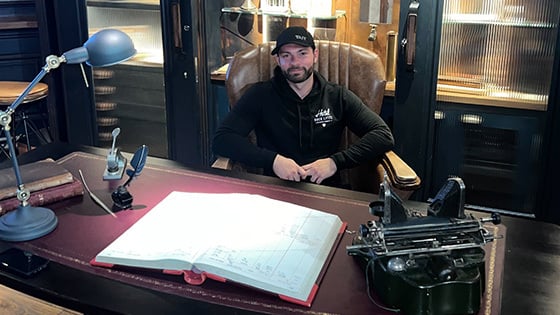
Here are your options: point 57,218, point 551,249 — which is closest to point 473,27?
point 551,249

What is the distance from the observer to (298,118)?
254cm

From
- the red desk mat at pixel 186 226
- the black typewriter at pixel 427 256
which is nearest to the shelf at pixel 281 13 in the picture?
the red desk mat at pixel 186 226

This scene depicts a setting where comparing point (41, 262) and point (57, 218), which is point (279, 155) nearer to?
point (57, 218)

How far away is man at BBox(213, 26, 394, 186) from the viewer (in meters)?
2.44

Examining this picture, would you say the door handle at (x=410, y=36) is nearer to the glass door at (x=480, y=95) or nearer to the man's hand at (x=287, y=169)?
the glass door at (x=480, y=95)

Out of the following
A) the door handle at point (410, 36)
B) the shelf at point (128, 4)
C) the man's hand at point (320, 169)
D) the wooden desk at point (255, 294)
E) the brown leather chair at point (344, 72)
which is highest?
the shelf at point (128, 4)

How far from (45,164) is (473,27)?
200 centimetres

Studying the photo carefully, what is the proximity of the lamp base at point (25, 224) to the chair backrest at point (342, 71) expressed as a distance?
3.84 ft

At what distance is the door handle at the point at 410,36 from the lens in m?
2.83

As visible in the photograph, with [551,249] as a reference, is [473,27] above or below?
above

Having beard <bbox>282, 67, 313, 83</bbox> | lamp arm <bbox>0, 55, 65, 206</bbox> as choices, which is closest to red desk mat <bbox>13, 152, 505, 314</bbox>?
lamp arm <bbox>0, 55, 65, 206</bbox>

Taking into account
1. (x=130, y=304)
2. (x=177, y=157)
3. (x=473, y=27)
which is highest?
(x=473, y=27)

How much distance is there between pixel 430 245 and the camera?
1284 mm

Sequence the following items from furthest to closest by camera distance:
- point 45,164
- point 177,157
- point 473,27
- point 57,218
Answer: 1. point 177,157
2. point 473,27
3. point 45,164
4. point 57,218
